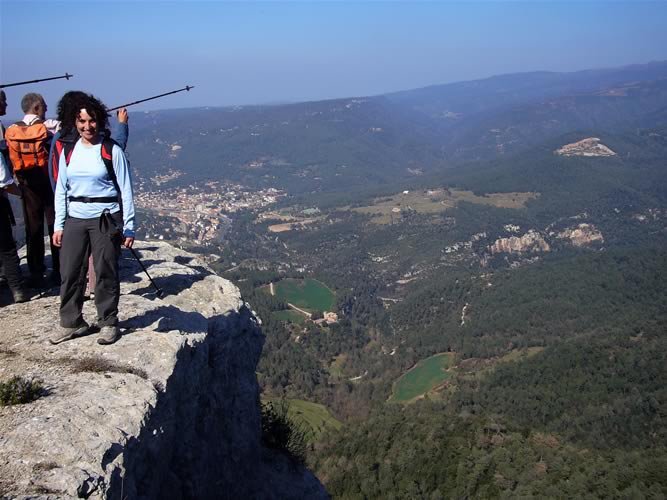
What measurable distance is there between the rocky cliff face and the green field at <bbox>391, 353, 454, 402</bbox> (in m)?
58.5

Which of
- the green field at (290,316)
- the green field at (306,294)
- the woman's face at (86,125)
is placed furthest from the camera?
the green field at (306,294)

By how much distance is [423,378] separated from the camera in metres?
71.8

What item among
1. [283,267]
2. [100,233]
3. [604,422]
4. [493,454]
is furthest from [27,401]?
[283,267]

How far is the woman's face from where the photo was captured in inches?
243

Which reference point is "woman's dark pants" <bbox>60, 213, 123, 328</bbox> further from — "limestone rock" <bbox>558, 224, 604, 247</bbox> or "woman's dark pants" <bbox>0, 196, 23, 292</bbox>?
"limestone rock" <bbox>558, 224, 604, 247</bbox>

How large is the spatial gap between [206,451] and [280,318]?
79914 mm

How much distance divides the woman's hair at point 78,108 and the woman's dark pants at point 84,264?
1215 millimetres

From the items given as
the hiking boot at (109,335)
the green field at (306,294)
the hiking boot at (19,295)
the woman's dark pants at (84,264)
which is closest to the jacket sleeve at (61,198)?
the woman's dark pants at (84,264)

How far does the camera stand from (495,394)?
5928 centimetres

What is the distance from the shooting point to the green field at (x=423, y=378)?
220 feet

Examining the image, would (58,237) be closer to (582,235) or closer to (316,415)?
(316,415)

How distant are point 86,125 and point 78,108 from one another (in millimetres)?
252

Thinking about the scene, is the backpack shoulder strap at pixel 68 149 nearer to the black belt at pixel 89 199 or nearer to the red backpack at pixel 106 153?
the red backpack at pixel 106 153

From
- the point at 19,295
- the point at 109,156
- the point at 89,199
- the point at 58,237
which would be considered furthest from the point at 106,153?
the point at 19,295
